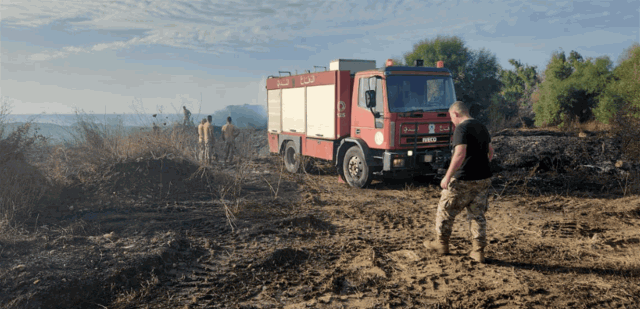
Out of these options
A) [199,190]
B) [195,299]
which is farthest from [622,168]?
[195,299]

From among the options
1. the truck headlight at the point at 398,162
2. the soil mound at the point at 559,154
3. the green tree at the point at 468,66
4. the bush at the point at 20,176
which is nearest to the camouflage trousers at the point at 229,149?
the bush at the point at 20,176

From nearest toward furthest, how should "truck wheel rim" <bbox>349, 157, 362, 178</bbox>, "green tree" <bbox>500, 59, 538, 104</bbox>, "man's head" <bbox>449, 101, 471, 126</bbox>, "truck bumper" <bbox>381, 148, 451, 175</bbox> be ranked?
"man's head" <bbox>449, 101, 471, 126</bbox> < "truck bumper" <bbox>381, 148, 451, 175</bbox> < "truck wheel rim" <bbox>349, 157, 362, 178</bbox> < "green tree" <bbox>500, 59, 538, 104</bbox>

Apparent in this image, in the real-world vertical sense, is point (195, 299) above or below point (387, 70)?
below

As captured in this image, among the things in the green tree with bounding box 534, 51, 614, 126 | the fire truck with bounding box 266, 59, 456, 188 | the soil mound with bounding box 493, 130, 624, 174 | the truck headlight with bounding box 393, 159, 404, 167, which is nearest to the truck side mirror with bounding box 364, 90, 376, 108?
the fire truck with bounding box 266, 59, 456, 188

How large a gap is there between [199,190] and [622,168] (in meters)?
11.4

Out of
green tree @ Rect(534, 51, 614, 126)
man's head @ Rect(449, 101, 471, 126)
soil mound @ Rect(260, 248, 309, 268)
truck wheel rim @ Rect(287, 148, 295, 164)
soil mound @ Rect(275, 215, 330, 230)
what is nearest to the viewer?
man's head @ Rect(449, 101, 471, 126)

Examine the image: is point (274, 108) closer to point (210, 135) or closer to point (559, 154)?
point (210, 135)

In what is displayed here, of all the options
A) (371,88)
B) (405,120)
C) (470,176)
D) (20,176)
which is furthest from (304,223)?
(20,176)

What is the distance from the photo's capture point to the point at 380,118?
908 cm

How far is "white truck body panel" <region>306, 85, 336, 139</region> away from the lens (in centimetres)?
1040

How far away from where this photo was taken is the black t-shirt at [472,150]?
15.0 ft

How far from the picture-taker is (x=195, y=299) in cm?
398

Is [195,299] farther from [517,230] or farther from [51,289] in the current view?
[517,230]

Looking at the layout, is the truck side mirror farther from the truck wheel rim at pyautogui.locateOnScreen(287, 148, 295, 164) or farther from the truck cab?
the truck wheel rim at pyautogui.locateOnScreen(287, 148, 295, 164)
